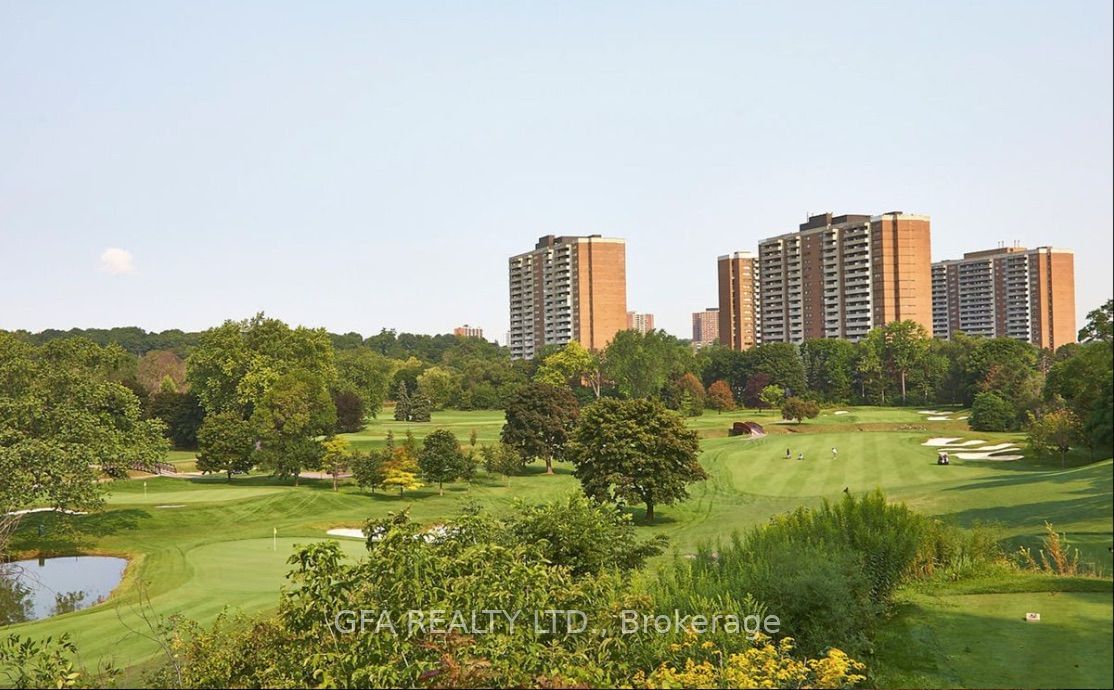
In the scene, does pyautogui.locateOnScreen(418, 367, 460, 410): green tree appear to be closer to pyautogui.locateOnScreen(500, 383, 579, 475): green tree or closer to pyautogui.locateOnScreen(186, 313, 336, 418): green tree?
pyautogui.locateOnScreen(186, 313, 336, 418): green tree

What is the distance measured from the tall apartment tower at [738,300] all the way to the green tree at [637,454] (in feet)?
338

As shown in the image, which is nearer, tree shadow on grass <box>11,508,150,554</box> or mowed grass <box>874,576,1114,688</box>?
mowed grass <box>874,576,1114,688</box>

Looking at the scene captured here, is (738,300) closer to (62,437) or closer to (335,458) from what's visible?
(335,458)

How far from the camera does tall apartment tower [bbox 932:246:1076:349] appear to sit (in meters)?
112

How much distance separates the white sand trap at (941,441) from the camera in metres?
49.6

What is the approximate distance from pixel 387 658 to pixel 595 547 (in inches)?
229

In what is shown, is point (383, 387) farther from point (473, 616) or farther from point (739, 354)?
point (473, 616)

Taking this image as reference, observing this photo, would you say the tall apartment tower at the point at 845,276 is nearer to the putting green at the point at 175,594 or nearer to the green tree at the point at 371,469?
the green tree at the point at 371,469

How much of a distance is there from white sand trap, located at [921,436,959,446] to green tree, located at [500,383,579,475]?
20635 millimetres

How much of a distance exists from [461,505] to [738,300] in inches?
4778

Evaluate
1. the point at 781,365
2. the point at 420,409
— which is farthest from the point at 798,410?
the point at 420,409

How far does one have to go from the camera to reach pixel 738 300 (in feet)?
447

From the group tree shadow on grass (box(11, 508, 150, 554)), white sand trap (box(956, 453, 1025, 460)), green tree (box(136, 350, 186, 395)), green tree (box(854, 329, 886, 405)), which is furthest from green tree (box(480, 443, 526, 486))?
green tree (box(136, 350, 186, 395))

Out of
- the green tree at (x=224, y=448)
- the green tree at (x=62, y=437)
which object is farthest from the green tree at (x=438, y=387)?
the green tree at (x=62, y=437)
